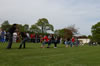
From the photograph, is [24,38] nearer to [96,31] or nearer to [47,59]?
[47,59]

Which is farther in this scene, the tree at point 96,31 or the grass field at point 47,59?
the tree at point 96,31

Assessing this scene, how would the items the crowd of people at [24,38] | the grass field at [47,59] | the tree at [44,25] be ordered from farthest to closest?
the tree at [44,25] → the crowd of people at [24,38] → the grass field at [47,59]

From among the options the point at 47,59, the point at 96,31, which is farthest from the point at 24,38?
the point at 96,31

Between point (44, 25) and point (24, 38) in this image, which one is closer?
point (24, 38)

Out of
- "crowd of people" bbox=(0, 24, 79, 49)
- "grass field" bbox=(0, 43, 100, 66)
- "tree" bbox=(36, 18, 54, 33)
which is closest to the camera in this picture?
"grass field" bbox=(0, 43, 100, 66)

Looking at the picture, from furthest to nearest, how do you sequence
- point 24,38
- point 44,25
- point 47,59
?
point 44,25 → point 24,38 → point 47,59

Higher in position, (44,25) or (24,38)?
(44,25)

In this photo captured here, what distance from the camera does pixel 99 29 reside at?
8956 cm

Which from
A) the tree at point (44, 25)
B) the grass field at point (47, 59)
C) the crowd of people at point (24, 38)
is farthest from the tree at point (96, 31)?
the grass field at point (47, 59)

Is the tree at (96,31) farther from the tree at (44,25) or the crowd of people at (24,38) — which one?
the crowd of people at (24,38)

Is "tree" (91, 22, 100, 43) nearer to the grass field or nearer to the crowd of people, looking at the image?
the crowd of people

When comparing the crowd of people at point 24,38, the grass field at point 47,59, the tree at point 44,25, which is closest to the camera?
the grass field at point 47,59

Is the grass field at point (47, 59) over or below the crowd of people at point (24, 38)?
below

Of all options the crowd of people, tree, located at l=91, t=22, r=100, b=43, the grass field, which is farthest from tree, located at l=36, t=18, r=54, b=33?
the grass field
